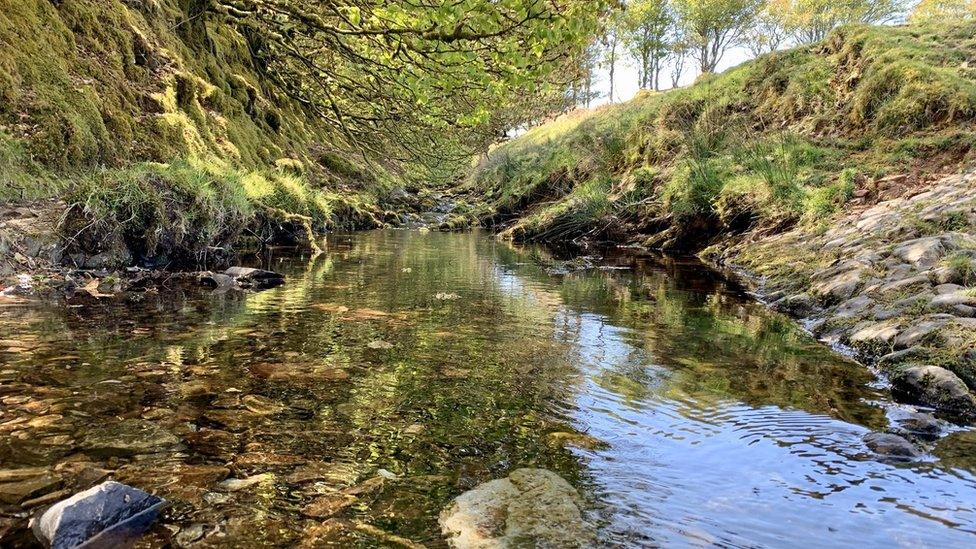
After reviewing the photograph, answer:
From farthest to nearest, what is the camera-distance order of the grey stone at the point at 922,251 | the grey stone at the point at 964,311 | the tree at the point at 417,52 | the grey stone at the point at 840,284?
the grey stone at the point at 840,284 < the grey stone at the point at 922,251 < the tree at the point at 417,52 < the grey stone at the point at 964,311

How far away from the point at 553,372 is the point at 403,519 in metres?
2.16

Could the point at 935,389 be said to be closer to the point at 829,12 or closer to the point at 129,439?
the point at 129,439

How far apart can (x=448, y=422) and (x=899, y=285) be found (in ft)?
14.7

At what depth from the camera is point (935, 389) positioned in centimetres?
354

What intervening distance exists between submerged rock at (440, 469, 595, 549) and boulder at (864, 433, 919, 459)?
63.3 inches

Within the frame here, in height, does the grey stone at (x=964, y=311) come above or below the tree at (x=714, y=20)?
below

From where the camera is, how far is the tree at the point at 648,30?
37625mm

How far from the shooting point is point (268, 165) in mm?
15000

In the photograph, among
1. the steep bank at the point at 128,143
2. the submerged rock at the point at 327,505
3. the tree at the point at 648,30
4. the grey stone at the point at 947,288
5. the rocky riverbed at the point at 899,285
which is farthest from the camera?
the tree at the point at 648,30

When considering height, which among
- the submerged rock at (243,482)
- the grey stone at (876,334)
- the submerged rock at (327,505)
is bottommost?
the submerged rock at (327,505)

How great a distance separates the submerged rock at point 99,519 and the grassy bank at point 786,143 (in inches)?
384

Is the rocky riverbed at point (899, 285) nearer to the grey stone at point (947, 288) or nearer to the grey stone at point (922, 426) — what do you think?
the grey stone at point (947, 288)

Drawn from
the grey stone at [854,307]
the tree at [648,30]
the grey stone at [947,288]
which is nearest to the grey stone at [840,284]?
the grey stone at [854,307]

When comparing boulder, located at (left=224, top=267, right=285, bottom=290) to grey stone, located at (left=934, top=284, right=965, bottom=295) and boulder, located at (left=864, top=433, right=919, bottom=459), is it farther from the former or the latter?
grey stone, located at (left=934, top=284, right=965, bottom=295)
